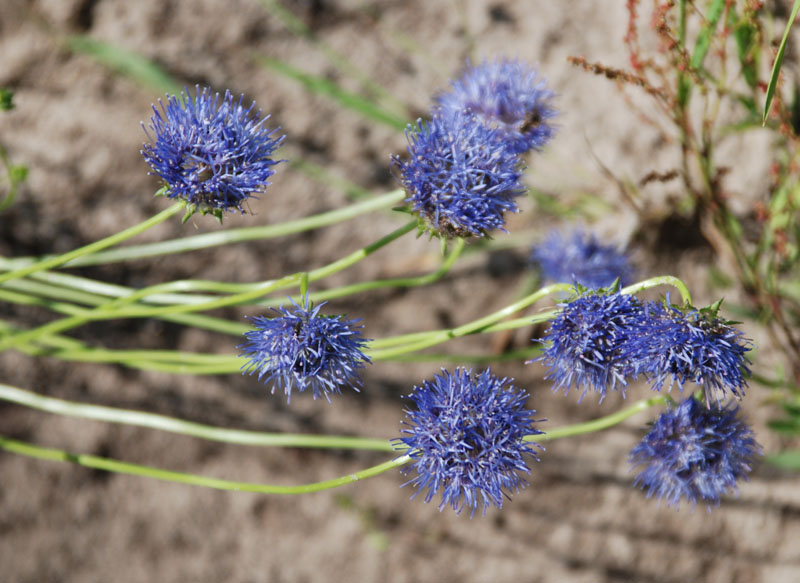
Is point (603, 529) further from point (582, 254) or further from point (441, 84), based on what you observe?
point (441, 84)

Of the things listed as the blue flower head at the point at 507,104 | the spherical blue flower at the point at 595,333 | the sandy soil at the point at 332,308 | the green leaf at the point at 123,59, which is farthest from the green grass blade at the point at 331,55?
the spherical blue flower at the point at 595,333

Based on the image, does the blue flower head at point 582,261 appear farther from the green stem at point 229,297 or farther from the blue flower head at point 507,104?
the green stem at point 229,297

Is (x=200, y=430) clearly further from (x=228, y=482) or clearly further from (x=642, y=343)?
(x=642, y=343)

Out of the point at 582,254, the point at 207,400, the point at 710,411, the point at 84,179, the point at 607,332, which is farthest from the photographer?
the point at 207,400

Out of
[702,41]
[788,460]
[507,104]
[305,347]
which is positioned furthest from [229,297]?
[788,460]

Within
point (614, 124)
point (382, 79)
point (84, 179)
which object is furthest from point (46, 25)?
point (614, 124)

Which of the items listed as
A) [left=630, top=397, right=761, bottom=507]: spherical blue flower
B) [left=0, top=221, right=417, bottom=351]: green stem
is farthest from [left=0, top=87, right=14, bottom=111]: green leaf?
[left=630, top=397, right=761, bottom=507]: spherical blue flower

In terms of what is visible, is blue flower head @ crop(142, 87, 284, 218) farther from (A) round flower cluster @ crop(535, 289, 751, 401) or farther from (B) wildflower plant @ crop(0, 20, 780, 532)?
(A) round flower cluster @ crop(535, 289, 751, 401)
